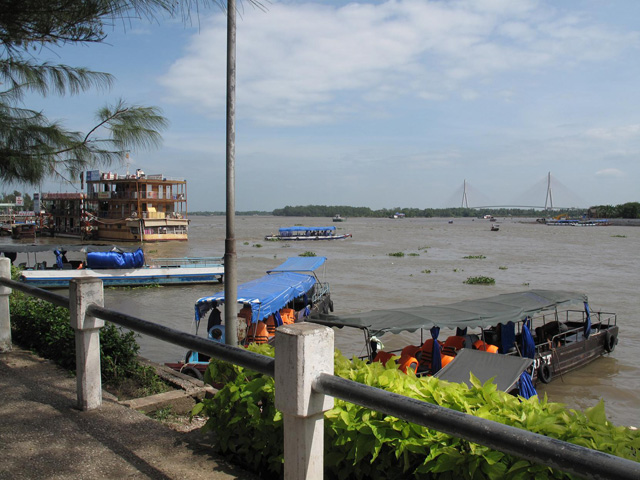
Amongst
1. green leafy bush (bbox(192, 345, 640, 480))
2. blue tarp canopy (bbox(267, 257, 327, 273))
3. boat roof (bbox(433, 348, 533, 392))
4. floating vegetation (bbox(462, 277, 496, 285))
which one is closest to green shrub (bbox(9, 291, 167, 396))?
green leafy bush (bbox(192, 345, 640, 480))

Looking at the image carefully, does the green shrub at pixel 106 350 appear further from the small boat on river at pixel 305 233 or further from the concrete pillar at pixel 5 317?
the small boat on river at pixel 305 233

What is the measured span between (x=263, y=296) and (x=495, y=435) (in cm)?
1059

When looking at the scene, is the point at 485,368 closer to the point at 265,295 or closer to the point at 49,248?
the point at 265,295

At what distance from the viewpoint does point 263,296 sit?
12.3 m

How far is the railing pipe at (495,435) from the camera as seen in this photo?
5.61ft

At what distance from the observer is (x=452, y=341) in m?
11.3

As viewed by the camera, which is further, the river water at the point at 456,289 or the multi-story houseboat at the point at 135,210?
the multi-story houseboat at the point at 135,210

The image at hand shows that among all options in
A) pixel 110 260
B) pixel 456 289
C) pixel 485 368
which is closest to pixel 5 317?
pixel 485 368

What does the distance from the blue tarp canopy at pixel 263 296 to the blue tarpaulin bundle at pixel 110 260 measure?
43.3 feet

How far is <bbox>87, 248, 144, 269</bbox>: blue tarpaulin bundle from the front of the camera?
83.7 ft

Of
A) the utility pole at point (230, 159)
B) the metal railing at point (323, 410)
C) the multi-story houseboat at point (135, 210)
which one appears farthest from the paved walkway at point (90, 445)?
the multi-story houseboat at point (135, 210)

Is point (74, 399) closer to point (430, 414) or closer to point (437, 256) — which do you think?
point (430, 414)

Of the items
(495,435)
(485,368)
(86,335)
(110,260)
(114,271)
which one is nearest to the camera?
(495,435)

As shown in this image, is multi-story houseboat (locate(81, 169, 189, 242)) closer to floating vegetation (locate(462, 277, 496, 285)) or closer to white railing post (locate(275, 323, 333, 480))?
floating vegetation (locate(462, 277, 496, 285))
